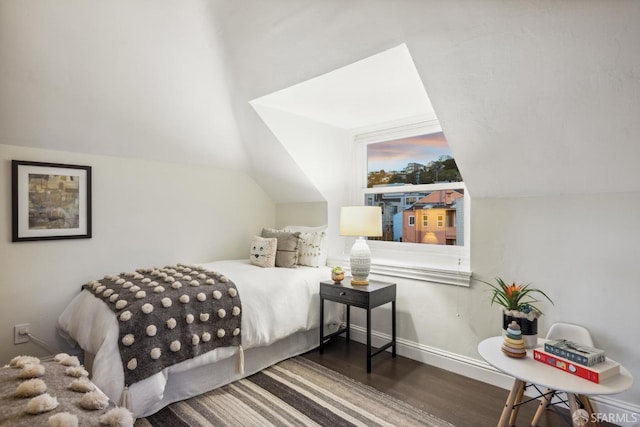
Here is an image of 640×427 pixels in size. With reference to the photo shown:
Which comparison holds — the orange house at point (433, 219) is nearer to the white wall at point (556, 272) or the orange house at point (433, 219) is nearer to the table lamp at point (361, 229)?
the white wall at point (556, 272)

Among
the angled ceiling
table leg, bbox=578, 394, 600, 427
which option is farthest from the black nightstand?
the angled ceiling

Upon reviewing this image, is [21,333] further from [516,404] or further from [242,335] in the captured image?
[516,404]

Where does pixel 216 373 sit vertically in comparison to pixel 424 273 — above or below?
below

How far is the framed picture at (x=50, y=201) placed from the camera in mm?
2514

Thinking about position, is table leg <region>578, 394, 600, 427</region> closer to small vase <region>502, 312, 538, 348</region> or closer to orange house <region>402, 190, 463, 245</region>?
small vase <region>502, 312, 538, 348</region>

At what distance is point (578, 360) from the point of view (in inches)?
64.5

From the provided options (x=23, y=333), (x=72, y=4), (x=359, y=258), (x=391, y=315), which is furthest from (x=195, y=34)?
(x=391, y=315)

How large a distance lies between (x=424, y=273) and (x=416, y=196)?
0.76 m

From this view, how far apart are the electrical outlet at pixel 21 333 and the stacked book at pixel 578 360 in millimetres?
3299

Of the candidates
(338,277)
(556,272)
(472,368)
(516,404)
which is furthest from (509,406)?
(338,277)

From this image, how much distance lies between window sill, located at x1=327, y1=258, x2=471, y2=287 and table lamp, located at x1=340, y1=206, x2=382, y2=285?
0.25 m

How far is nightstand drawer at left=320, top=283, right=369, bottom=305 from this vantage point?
269 centimetres

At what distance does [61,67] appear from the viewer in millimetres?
2285

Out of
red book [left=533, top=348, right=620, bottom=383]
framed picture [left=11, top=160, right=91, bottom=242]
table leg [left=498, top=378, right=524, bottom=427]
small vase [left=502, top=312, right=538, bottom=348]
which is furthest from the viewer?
framed picture [left=11, top=160, right=91, bottom=242]
